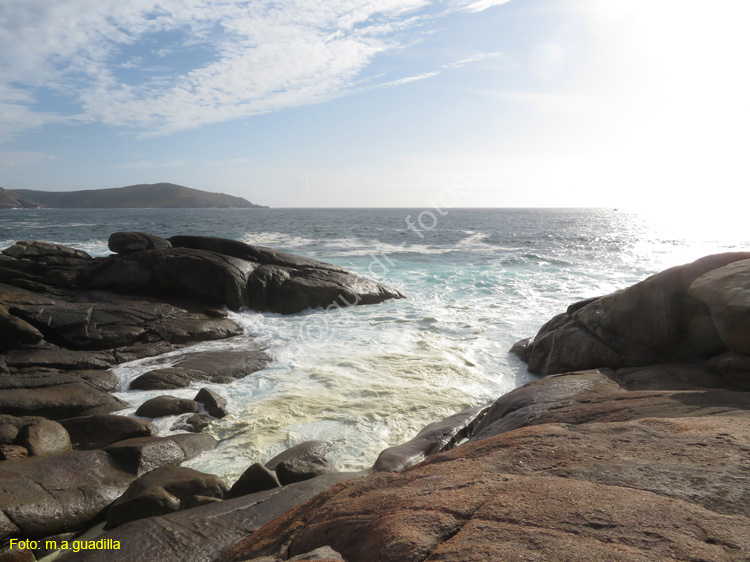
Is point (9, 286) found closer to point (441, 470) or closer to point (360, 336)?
point (360, 336)

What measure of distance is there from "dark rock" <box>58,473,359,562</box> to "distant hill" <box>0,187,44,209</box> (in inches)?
6623

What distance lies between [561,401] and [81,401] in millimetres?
7119

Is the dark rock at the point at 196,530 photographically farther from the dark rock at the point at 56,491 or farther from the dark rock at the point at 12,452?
the dark rock at the point at 12,452

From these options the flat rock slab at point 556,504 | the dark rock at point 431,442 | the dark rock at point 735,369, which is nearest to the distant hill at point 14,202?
the dark rock at point 431,442

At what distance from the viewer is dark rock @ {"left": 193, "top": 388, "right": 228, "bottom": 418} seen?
729cm

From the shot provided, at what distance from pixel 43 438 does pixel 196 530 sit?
3040mm

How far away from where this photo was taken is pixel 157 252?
1393cm

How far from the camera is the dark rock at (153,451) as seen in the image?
571 cm

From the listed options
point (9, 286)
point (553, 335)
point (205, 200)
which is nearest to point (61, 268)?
point (9, 286)

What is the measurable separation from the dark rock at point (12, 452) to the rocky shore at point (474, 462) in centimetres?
19

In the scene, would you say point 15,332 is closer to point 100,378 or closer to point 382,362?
point 100,378

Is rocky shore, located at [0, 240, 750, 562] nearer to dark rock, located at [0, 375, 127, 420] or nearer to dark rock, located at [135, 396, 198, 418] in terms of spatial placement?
dark rock, located at [0, 375, 127, 420]

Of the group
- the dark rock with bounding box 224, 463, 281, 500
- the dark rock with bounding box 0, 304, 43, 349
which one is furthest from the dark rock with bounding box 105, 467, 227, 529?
the dark rock with bounding box 0, 304, 43, 349

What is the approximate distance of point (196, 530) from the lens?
4.32 meters
